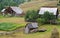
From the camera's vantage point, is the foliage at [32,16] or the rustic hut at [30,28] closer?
the rustic hut at [30,28]

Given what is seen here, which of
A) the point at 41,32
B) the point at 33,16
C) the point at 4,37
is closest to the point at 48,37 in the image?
the point at 41,32

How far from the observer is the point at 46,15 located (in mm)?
38281

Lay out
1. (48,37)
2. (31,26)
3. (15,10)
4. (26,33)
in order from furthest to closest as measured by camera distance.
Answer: (15,10) < (31,26) < (26,33) < (48,37)

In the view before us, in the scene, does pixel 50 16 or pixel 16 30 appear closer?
pixel 16 30

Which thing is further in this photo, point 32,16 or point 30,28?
point 32,16

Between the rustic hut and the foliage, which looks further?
the foliage

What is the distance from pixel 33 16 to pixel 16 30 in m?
9.39

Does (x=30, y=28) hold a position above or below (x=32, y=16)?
below

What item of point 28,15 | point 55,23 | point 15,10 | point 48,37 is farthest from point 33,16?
point 15,10

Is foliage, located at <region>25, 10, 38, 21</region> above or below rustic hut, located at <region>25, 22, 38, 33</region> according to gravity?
above

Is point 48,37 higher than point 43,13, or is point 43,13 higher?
point 43,13

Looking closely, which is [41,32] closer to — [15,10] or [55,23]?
[55,23]

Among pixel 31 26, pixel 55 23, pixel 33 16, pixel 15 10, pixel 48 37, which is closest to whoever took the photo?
pixel 48 37

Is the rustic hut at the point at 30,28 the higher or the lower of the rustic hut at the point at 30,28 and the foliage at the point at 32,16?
the lower
